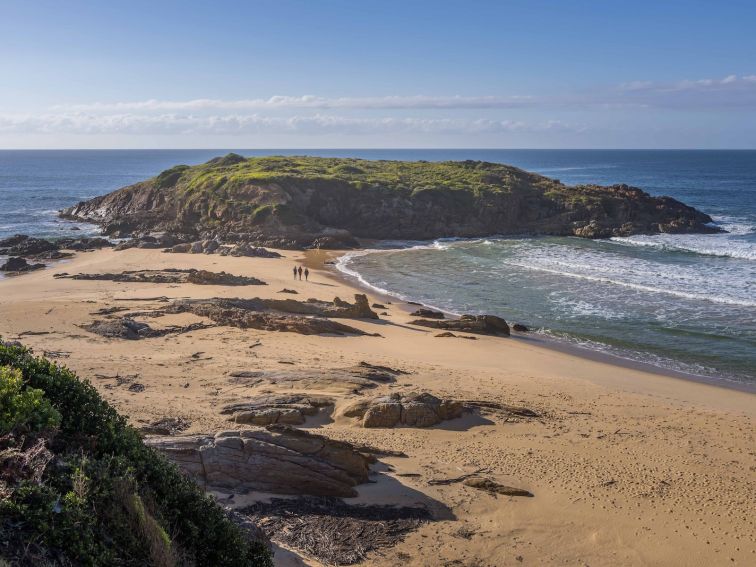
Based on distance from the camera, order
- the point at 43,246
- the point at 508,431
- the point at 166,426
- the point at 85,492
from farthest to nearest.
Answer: the point at 43,246
the point at 508,431
the point at 166,426
the point at 85,492

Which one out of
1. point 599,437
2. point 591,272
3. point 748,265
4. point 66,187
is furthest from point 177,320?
point 66,187

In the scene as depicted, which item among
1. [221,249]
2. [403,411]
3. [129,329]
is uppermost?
[221,249]

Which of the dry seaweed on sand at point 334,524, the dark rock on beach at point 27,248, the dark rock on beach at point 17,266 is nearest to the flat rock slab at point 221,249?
the dark rock on beach at point 27,248

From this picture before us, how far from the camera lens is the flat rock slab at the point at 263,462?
11.8 m

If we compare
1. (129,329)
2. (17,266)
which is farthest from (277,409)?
(17,266)

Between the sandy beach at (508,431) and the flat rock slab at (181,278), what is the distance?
633cm

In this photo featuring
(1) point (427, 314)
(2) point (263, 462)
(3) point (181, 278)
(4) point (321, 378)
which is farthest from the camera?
(3) point (181, 278)

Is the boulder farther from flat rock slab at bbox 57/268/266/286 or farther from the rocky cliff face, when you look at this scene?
the rocky cliff face

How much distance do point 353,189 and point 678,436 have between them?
50614 mm

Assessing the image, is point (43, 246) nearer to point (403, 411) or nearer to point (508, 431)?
point (403, 411)

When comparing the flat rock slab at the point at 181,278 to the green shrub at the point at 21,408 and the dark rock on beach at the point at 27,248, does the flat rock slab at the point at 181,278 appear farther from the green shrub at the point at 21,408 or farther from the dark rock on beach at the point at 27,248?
the green shrub at the point at 21,408

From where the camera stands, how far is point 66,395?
7270 millimetres

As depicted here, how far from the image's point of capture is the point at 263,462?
1199 cm

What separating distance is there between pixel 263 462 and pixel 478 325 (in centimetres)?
1757
